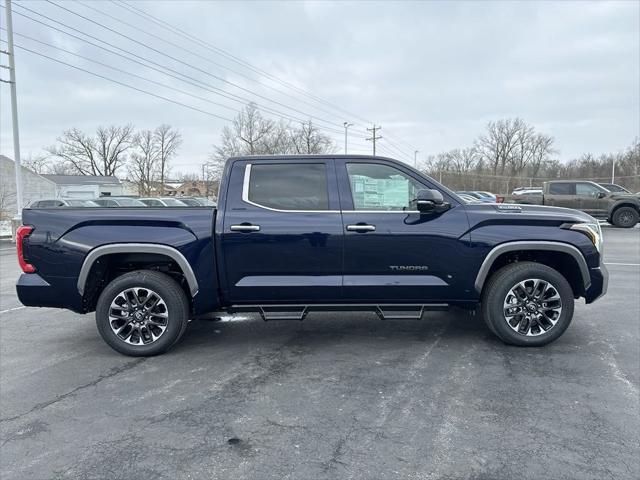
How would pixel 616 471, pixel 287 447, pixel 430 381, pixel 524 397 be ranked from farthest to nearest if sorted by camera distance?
1. pixel 430 381
2. pixel 524 397
3. pixel 287 447
4. pixel 616 471

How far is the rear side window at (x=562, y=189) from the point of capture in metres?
18.1

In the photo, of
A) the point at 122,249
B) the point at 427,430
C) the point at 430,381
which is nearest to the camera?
the point at 427,430

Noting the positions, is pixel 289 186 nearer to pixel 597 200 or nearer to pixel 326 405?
pixel 326 405

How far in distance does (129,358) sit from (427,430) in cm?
294

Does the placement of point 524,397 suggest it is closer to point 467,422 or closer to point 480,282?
point 467,422

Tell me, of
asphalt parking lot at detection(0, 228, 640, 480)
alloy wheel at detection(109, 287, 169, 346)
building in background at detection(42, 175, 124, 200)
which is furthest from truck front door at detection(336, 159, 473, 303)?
building in background at detection(42, 175, 124, 200)

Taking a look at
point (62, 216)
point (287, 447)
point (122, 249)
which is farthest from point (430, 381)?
point (62, 216)

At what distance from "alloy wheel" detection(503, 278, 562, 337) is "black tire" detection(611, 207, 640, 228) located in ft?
55.5

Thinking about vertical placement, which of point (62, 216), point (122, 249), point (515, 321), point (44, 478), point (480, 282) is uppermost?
point (62, 216)

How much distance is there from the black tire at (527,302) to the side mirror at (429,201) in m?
0.93

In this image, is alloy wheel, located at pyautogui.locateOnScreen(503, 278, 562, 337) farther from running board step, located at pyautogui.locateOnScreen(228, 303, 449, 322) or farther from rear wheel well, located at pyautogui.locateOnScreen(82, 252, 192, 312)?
rear wheel well, located at pyautogui.locateOnScreen(82, 252, 192, 312)

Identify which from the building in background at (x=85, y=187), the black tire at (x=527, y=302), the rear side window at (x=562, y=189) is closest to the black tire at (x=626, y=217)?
the rear side window at (x=562, y=189)

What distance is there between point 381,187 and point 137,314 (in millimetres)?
2679

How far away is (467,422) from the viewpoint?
3.02 m
